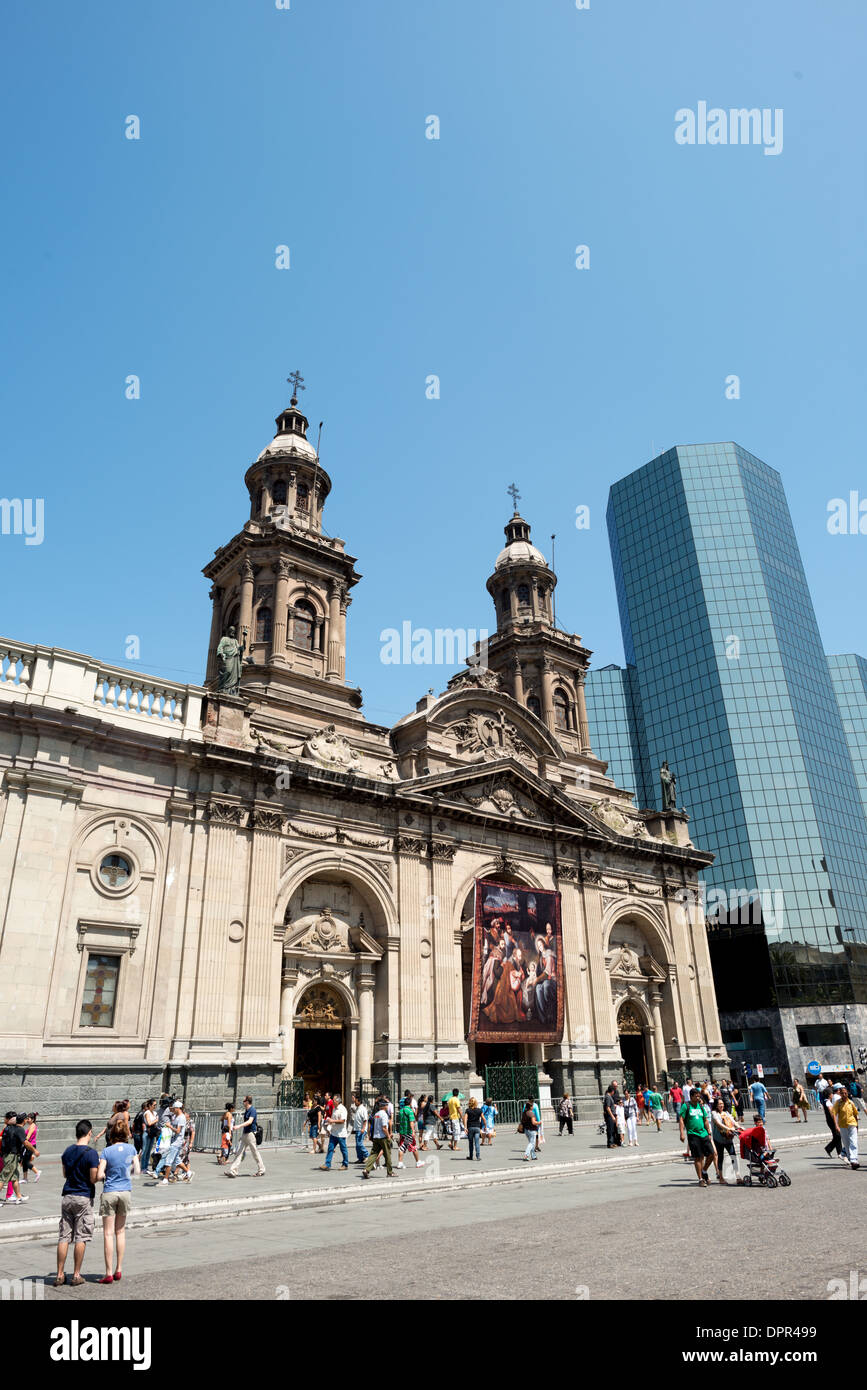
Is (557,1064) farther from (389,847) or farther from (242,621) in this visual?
Result: (242,621)

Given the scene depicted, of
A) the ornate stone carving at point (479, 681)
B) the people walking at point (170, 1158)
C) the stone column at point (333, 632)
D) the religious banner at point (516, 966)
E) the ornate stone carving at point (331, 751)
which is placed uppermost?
the stone column at point (333, 632)

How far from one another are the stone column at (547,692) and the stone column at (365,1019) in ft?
71.8

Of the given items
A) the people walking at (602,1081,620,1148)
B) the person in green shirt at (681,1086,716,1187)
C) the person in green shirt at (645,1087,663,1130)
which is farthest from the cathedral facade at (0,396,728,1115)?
the person in green shirt at (681,1086,716,1187)

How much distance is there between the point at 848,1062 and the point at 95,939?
56542 mm

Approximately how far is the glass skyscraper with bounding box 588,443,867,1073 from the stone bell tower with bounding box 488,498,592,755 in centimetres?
2923

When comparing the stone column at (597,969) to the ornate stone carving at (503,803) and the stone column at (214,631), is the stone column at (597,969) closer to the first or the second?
the ornate stone carving at (503,803)

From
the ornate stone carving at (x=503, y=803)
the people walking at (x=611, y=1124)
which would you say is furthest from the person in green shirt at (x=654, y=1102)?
the ornate stone carving at (x=503, y=803)

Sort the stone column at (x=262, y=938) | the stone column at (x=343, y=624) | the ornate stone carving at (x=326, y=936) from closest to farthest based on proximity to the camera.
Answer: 1. the stone column at (x=262, y=938)
2. the ornate stone carving at (x=326, y=936)
3. the stone column at (x=343, y=624)

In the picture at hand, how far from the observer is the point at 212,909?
86.7 ft

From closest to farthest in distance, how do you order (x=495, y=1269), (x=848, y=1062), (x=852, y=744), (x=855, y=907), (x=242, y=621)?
(x=495, y=1269)
(x=242, y=621)
(x=848, y=1062)
(x=855, y=907)
(x=852, y=744)

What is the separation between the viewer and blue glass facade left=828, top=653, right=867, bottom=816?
350 ft

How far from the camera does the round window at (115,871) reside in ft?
81.8

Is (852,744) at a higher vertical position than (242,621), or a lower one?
higher

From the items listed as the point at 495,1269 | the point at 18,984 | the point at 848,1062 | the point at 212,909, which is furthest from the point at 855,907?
the point at 495,1269
